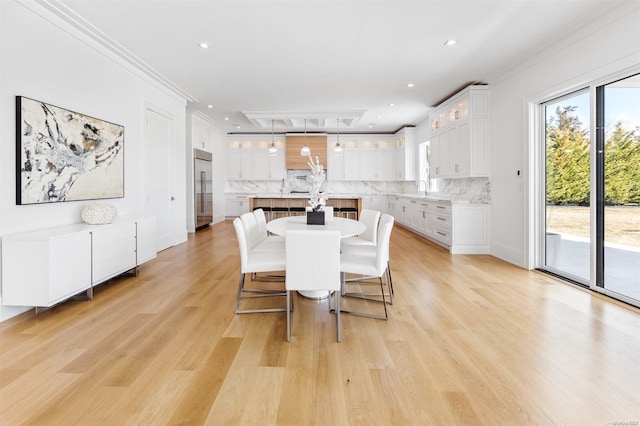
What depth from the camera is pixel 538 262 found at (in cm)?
424

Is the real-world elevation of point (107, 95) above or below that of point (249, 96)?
below

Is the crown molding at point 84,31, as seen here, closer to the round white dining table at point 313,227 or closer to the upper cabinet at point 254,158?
the round white dining table at point 313,227

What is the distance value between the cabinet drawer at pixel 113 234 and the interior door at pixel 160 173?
50.3 inches

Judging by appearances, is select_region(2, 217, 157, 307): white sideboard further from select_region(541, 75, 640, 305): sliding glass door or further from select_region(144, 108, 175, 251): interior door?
select_region(541, 75, 640, 305): sliding glass door

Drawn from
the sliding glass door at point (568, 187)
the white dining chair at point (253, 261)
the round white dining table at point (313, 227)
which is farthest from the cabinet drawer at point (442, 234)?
the white dining chair at point (253, 261)

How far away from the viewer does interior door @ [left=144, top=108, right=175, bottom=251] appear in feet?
16.4

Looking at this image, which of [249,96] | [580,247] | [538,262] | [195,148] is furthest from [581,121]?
[195,148]

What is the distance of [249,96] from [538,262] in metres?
5.35

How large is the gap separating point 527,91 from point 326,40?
2784mm

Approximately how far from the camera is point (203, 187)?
26.0 ft

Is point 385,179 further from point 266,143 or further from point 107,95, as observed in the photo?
point 107,95

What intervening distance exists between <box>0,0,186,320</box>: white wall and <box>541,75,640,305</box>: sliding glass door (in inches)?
215

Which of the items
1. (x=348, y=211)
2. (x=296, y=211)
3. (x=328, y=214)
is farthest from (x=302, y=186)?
(x=328, y=214)

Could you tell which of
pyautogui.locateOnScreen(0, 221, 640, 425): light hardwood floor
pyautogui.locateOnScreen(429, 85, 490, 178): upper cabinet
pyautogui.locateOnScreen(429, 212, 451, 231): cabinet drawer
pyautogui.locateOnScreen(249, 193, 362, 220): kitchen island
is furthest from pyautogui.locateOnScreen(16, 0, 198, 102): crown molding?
pyautogui.locateOnScreen(429, 212, 451, 231): cabinet drawer
